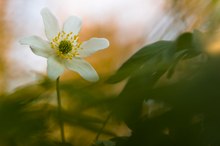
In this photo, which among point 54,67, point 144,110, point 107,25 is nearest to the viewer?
point 144,110

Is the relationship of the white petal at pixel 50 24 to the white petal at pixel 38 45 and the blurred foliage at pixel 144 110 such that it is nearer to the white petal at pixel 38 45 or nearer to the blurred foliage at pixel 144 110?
the white petal at pixel 38 45

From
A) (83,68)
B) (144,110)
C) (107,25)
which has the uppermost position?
(107,25)

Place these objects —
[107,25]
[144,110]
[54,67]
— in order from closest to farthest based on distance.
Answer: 1. [144,110]
2. [54,67]
3. [107,25]

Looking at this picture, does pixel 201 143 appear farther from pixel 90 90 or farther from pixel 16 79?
pixel 16 79

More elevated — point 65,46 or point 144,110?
point 65,46

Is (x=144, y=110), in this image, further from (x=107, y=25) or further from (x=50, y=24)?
(x=107, y=25)

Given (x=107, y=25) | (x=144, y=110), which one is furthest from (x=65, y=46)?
Answer: (x=107, y=25)

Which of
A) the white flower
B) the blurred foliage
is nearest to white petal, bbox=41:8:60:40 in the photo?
the white flower

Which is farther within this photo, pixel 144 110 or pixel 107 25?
pixel 107 25
